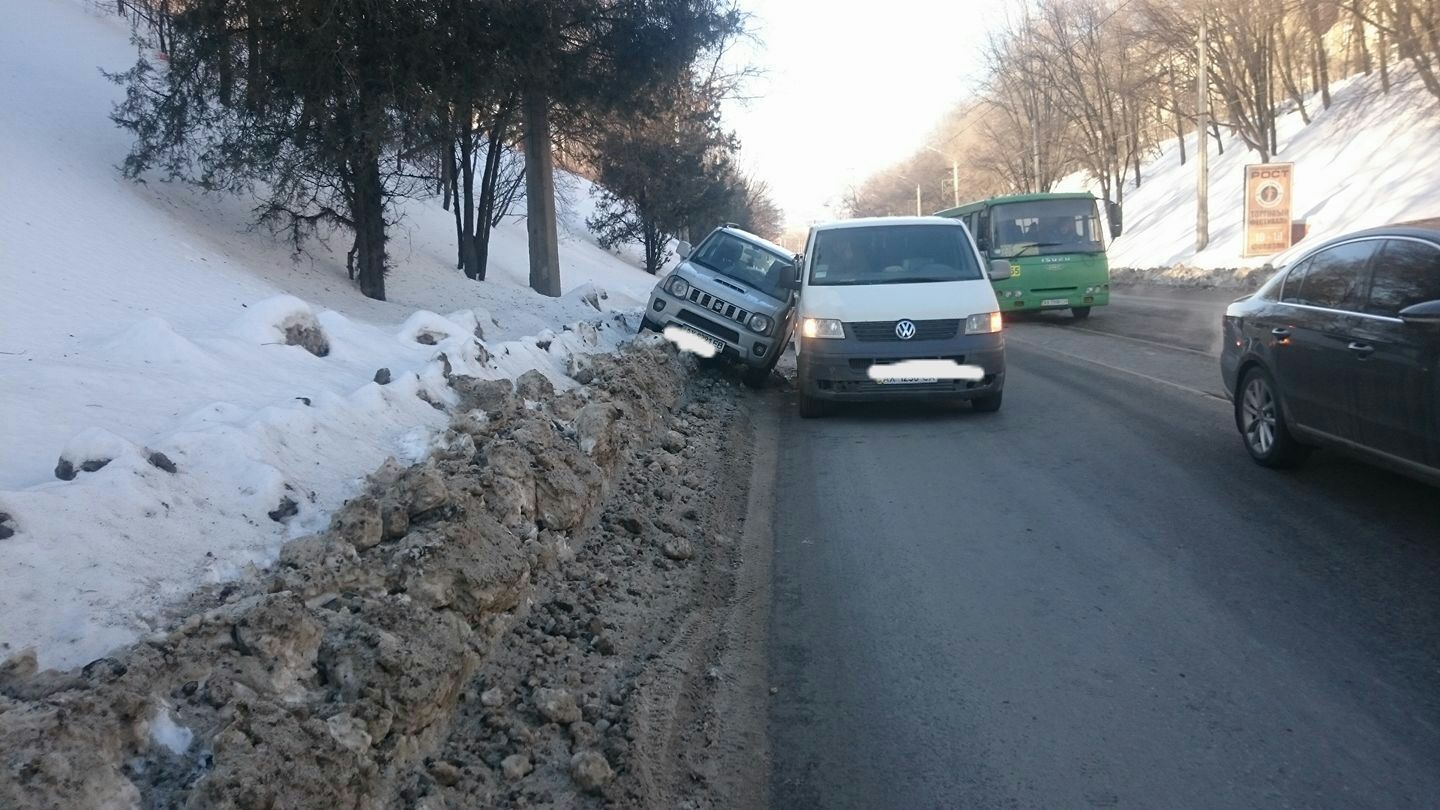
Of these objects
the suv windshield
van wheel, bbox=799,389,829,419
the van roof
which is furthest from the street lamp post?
van wheel, bbox=799,389,829,419

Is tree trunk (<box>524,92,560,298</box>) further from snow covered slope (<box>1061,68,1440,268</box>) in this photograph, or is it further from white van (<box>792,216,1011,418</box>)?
snow covered slope (<box>1061,68,1440,268</box>)

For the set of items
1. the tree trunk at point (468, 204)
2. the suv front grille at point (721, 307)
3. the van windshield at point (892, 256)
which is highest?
the tree trunk at point (468, 204)

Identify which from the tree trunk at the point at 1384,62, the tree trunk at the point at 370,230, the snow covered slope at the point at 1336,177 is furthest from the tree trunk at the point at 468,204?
the tree trunk at the point at 1384,62

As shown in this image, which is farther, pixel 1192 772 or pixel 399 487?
pixel 399 487

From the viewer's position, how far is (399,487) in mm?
5395

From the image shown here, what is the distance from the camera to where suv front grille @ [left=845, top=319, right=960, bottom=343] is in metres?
10.8

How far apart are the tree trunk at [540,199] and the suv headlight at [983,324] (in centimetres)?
876

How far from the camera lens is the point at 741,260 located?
47.5 feet

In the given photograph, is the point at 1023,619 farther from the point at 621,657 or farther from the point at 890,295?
the point at 890,295

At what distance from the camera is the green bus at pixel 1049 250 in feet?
71.7

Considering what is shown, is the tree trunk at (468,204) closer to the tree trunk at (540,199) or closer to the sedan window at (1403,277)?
the tree trunk at (540,199)

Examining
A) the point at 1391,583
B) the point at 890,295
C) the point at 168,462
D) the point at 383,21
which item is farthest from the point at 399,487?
the point at 383,21

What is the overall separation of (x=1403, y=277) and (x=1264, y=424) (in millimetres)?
1773

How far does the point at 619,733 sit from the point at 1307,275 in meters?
5.92
